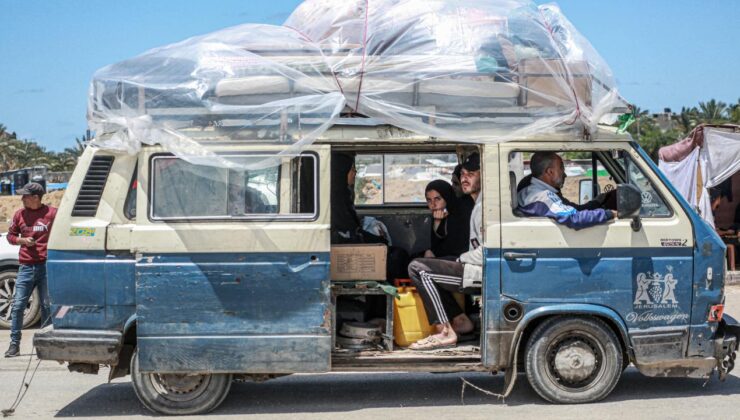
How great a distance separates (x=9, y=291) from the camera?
1092 cm

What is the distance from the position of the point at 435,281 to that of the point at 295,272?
112 centimetres

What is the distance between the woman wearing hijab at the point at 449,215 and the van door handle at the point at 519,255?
989mm

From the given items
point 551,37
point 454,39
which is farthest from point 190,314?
point 551,37

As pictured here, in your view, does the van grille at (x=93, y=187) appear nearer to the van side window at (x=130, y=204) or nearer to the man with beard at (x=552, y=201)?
the van side window at (x=130, y=204)

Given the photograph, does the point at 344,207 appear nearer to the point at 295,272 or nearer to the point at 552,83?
the point at 295,272

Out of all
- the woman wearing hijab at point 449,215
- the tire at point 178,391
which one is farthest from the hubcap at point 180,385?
the woman wearing hijab at point 449,215

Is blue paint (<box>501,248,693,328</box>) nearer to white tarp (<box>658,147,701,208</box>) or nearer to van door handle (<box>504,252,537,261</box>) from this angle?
van door handle (<box>504,252,537,261</box>)

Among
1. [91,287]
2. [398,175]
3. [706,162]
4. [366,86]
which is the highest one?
[706,162]

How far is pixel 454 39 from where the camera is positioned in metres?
6.53

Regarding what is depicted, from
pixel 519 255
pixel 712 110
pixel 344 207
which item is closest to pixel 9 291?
pixel 344 207

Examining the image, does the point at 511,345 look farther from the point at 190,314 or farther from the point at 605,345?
the point at 190,314

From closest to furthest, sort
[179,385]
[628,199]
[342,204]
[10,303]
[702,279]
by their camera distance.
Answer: [628,199], [702,279], [179,385], [342,204], [10,303]

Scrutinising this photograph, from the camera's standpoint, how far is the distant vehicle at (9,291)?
1072 cm

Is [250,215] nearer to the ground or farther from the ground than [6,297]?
farther from the ground
